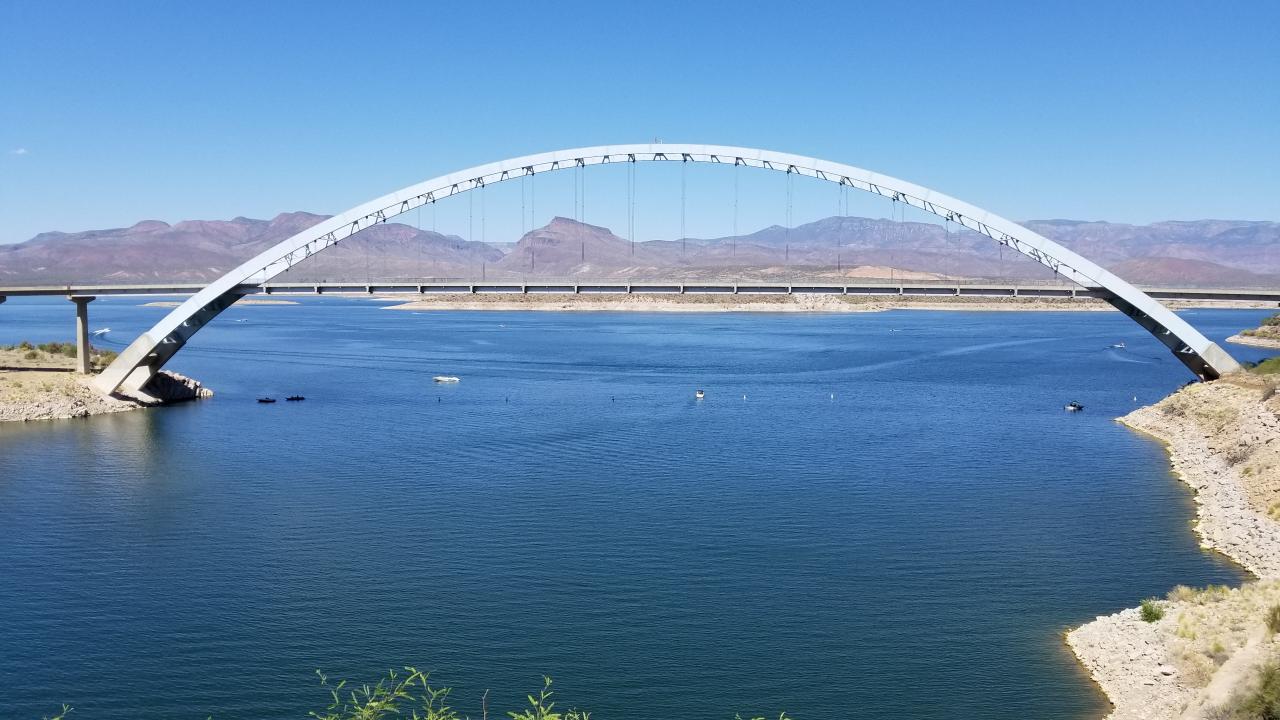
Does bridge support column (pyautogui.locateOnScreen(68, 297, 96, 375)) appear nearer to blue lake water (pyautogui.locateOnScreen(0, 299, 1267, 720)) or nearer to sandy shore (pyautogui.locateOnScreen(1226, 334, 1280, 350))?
blue lake water (pyautogui.locateOnScreen(0, 299, 1267, 720))

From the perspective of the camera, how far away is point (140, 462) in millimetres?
37656

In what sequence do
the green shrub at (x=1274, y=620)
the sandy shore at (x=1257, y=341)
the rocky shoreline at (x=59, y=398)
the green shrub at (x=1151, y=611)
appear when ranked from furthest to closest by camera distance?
the sandy shore at (x=1257, y=341) → the rocky shoreline at (x=59, y=398) → the green shrub at (x=1151, y=611) → the green shrub at (x=1274, y=620)

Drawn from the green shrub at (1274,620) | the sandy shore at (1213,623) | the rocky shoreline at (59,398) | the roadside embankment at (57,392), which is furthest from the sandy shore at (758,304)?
the green shrub at (1274,620)

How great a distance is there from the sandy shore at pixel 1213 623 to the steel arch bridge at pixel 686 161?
11.3 metres

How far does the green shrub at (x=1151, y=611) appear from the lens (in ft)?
66.0

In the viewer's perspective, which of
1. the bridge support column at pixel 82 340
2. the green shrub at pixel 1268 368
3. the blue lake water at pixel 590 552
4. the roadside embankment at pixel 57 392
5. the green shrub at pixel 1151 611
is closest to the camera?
the blue lake water at pixel 590 552

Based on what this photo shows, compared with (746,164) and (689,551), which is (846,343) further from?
(689,551)

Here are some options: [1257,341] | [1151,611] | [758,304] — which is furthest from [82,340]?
[758,304]

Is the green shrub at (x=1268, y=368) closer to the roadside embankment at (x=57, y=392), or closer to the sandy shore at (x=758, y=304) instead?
the roadside embankment at (x=57, y=392)

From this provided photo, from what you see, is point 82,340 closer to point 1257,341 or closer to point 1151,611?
point 1151,611

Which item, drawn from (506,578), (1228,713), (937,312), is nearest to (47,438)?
(506,578)

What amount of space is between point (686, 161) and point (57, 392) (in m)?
29.2

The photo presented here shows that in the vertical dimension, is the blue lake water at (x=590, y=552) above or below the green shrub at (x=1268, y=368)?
below

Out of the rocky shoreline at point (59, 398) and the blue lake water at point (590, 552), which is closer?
the blue lake water at point (590, 552)
